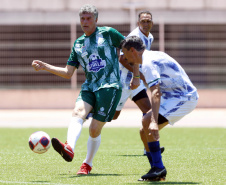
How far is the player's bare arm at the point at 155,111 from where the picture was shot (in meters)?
6.98

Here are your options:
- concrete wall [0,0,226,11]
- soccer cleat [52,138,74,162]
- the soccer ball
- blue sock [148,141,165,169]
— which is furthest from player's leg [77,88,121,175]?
concrete wall [0,0,226,11]

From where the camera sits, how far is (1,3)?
1142 inches

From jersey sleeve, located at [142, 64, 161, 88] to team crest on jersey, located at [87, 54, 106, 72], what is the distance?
1.10 m

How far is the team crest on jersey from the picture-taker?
8.14m

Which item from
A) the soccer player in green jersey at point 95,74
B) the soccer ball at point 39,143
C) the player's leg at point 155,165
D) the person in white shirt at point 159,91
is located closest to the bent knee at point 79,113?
the soccer player in green jersey at point 95,74

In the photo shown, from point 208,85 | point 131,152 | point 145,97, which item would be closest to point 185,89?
point 145,97

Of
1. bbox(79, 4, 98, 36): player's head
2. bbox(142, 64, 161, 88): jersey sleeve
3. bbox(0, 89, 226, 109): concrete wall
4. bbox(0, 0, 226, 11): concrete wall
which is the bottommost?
bbox(0, 89, 226, 109): concrete wall

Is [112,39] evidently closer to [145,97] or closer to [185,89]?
[185,89]

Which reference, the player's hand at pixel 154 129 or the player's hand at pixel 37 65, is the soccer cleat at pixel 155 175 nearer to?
the player's hand at pixel 154 129

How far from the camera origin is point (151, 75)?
23.3ft

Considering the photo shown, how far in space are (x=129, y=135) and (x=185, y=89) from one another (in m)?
7.87

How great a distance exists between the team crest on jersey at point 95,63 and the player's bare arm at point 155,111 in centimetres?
126

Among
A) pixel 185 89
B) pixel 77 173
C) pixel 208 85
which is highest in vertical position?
pixel 185 89

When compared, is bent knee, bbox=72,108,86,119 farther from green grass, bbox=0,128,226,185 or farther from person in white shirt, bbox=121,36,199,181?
person in white shirt, bbox=121,36,199,181
